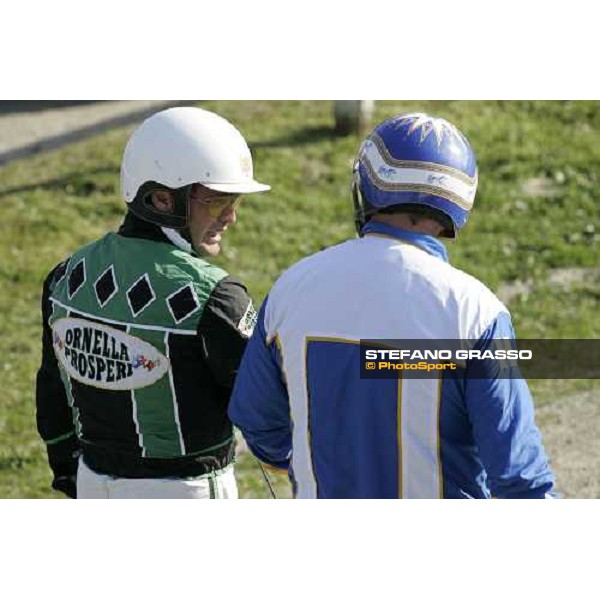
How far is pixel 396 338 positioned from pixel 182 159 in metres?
1.46

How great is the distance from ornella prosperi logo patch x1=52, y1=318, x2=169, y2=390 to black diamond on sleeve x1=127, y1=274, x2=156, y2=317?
0.11 meters

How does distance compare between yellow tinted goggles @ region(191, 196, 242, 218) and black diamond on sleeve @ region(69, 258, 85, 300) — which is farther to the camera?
yellow tinted goggles @ region(191, 196, 242, 218)

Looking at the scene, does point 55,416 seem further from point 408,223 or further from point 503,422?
point 503,422

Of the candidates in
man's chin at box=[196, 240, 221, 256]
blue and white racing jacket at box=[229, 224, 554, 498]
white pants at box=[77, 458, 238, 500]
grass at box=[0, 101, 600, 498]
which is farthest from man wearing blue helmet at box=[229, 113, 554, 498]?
grass at box=[0, 101, 600, 498]

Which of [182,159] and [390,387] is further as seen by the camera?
[182,159]

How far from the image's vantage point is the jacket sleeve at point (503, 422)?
4.11m

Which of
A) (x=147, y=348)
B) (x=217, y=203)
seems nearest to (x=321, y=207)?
(x=217, y=203)

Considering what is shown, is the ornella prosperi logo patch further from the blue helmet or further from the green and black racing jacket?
the blue helmet

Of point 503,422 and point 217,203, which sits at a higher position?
point 217,203

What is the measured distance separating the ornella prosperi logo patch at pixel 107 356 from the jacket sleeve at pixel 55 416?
203 millimetres

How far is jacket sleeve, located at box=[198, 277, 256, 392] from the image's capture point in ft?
16.0

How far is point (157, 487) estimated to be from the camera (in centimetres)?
514

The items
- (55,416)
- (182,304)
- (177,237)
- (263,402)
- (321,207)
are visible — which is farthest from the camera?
(321,207)

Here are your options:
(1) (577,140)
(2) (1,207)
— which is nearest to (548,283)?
(1) (577,140)
